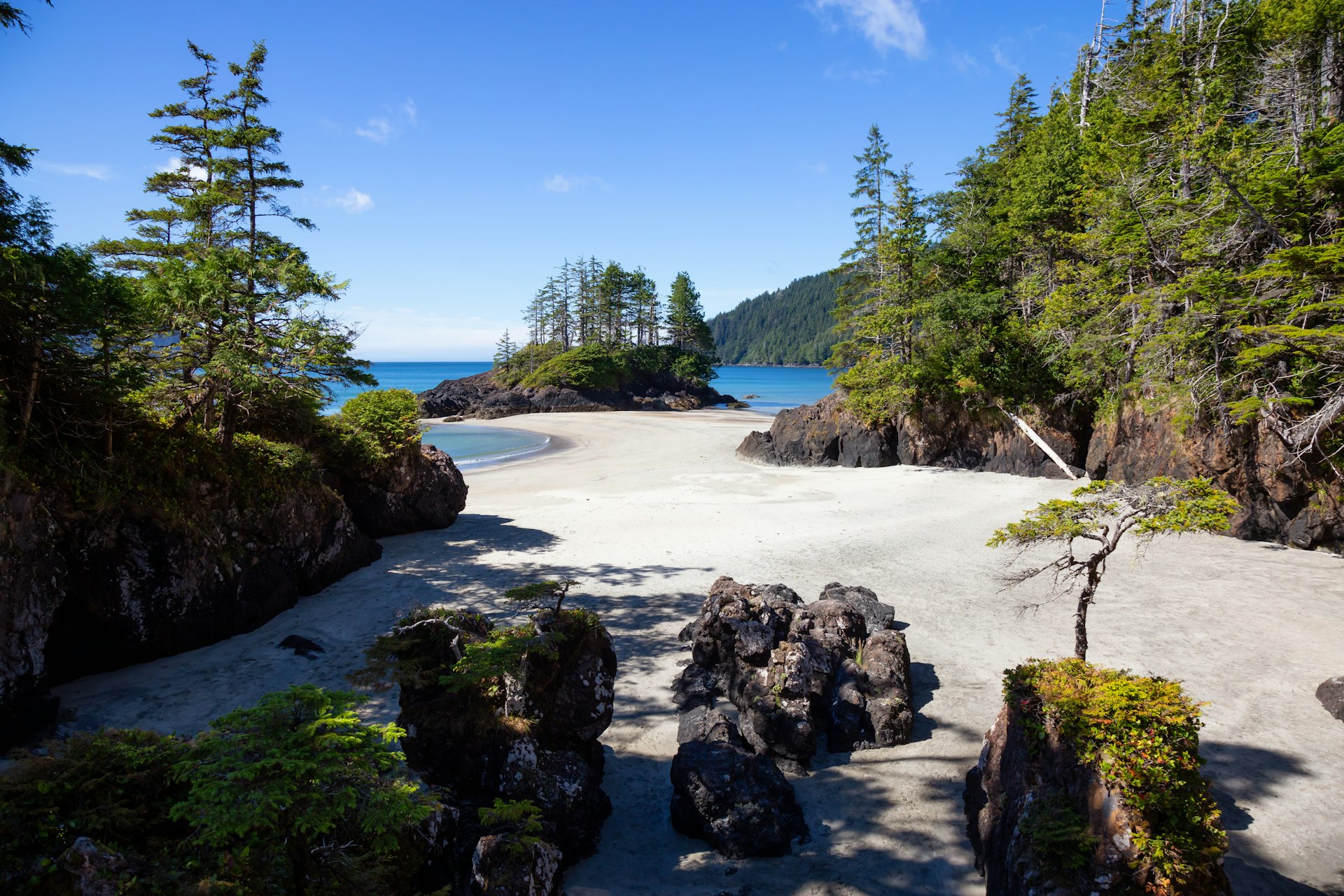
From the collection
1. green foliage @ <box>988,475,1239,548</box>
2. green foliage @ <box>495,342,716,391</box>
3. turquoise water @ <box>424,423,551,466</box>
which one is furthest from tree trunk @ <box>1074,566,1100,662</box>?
green foliage @ <box>495,342,716,391</box>

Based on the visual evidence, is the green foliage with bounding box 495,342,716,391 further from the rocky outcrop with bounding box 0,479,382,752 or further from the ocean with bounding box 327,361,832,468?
the rocky outcrop with bounding box 0,479,382,752

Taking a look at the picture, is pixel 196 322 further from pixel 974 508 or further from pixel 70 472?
pixel 974 508

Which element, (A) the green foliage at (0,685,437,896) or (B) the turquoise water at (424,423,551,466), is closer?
(A) the green foliage at (0,685,437,896)

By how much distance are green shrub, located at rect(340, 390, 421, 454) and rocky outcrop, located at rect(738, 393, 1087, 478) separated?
52.4ft

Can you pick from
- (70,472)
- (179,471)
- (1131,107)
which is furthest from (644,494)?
(1131,107)

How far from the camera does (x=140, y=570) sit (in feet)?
27.8

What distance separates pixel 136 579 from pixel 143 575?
82 mm

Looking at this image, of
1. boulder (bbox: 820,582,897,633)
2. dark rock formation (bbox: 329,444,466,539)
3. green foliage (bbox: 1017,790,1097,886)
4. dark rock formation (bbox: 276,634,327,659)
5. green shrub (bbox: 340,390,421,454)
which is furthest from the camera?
green shrub (bbox: 340,390,421,454)

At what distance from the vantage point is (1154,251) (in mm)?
16281

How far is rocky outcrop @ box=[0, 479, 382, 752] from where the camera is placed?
6.75 metres

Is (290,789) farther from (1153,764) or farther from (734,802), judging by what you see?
(1153,764)

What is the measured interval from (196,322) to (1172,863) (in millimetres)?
12380

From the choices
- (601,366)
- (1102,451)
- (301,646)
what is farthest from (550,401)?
(301,646)

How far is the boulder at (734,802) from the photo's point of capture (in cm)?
575
